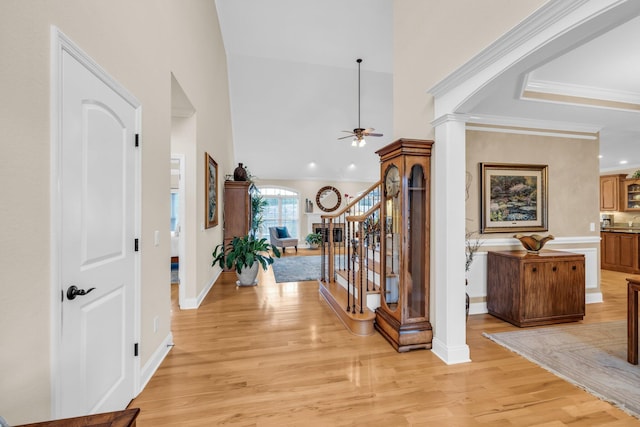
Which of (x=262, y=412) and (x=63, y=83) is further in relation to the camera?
(x=262, y=412)

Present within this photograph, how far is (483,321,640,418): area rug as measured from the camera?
2.02m

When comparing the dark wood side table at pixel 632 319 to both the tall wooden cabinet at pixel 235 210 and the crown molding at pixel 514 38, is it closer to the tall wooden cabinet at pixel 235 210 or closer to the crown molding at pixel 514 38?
the crown molding at pixel 514 38

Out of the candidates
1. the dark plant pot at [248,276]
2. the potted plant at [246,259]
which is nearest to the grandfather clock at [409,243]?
the potted plant at [246,259]

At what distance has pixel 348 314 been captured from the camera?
3.05 m

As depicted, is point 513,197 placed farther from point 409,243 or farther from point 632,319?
point 409,243

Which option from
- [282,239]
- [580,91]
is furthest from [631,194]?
[282,239]

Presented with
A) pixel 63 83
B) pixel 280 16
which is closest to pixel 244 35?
pixel 280 16

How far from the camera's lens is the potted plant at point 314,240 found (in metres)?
9.49

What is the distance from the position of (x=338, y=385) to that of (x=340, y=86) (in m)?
6.33

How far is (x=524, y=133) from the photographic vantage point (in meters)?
3.66

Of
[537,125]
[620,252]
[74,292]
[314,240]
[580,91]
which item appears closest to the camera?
[74,292]

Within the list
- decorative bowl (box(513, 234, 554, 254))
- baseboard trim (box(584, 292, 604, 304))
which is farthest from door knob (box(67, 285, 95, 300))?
baseboard trim (box(584, 292, 604, 304))

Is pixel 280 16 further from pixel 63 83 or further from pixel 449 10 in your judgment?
pixel 63 83

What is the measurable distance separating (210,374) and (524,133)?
4523 millimetres
